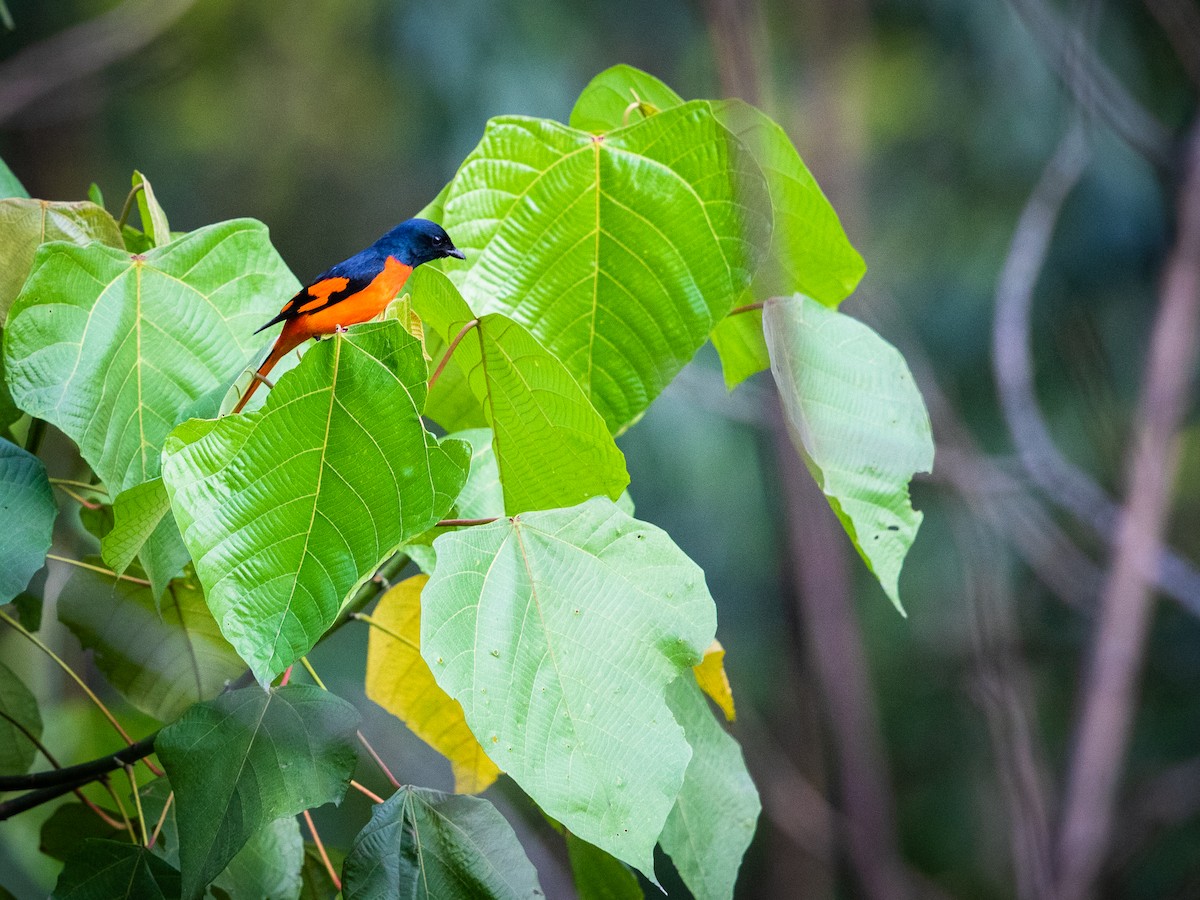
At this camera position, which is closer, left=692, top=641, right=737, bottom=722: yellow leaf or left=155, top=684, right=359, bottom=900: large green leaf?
left=155, top=684, right=359, bottom=900: large green leaf

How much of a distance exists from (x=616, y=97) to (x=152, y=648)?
1.23 ft

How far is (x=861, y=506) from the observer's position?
449mm

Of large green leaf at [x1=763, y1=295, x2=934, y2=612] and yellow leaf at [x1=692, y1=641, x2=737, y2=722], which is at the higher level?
large green leaf at [x1=763, y1=295, x2=934, y2=612]

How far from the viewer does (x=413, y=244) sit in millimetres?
659

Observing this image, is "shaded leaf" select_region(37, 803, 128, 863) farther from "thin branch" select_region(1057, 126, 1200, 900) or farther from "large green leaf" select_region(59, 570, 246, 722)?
"thin branch" select_region(1057, 126, 1200, 900)

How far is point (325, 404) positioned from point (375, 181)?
3.19 meters

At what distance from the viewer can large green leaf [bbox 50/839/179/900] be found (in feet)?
1.39

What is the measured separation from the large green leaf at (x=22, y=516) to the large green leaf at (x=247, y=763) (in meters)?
0.08

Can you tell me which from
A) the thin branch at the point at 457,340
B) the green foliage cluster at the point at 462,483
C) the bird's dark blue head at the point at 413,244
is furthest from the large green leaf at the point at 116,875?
the bird's dark blue head at the point at 413,244

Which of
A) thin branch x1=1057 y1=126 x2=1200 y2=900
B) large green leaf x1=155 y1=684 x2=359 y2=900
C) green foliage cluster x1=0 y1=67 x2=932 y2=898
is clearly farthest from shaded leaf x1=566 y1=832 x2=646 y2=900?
thin branch x1=1057 y1=126 x2=1200 y2=900

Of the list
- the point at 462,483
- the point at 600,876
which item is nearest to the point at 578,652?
the point at 462,483

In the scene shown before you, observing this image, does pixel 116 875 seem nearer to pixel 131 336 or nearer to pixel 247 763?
pixel 247 763

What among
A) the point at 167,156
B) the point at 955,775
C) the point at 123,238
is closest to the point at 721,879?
the point at 123,238

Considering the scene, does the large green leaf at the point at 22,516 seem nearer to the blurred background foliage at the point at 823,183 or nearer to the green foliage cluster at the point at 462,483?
the green foliage cluster at the point at 462,483
